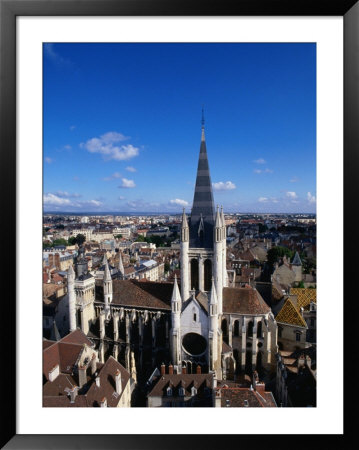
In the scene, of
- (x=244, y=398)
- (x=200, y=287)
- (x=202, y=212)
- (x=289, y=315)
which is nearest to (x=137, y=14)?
(x=244, y=398)

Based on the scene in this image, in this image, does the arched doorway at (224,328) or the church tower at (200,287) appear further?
the arched doorway at (224,328)

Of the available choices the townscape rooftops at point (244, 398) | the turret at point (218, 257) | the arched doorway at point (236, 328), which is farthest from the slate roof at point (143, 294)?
the townscape rooftops at point (244, 398)

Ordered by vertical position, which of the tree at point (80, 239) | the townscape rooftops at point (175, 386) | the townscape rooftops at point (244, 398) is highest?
the tree at point (80, 239)

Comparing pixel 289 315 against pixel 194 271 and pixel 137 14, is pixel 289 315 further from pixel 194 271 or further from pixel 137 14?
pixel 137 14

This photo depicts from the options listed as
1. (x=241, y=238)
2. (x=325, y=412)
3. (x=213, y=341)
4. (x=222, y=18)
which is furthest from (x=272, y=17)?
(x=241, y=238)

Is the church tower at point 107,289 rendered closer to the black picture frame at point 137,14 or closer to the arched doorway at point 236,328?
the arched doorway at point 236,328

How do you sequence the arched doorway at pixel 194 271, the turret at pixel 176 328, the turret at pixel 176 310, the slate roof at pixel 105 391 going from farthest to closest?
the arched doorway at pixel 194 271
the turret at pixel 176 310
the turret at pixel 176 328
the slate roof at pixel 105 391

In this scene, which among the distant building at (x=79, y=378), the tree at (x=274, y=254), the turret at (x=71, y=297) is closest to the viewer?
the distant building at (x=79, y=378)
